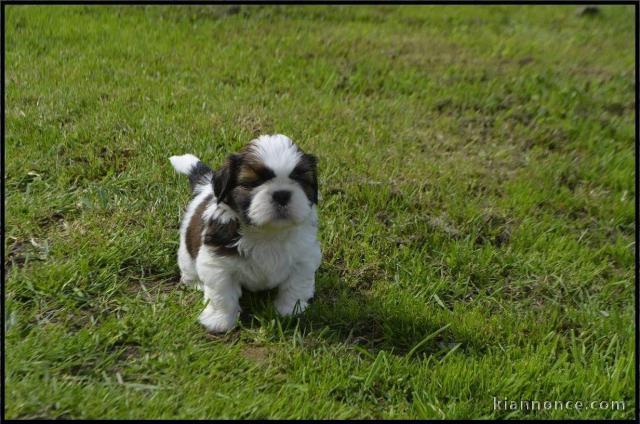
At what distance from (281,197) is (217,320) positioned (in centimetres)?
80

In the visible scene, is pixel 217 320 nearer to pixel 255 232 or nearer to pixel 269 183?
pixel 255 232

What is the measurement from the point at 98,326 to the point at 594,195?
414 cm

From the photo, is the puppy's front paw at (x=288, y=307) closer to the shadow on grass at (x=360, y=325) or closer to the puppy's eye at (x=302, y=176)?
the shadow on grass at (x=360, y=325)

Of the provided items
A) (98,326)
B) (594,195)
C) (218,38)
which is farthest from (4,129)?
(594,195)

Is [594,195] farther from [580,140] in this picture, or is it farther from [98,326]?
[98,326]

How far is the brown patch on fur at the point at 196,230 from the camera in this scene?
338cm

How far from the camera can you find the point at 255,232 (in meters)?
3.18

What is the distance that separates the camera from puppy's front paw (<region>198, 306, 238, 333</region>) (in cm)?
324

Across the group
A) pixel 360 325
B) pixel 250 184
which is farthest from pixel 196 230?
pixel 360 325

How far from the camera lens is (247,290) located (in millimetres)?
3531

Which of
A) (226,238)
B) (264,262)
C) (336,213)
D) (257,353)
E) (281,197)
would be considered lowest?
(257,353)

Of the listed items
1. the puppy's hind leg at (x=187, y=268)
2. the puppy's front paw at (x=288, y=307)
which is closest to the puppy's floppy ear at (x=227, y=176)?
the puppy's hind leg at (x=187, y=268)

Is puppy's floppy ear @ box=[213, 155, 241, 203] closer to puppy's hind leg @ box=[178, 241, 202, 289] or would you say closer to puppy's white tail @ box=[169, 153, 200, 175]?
puppy's hind leg @ box=[178, 241, 202, 289]

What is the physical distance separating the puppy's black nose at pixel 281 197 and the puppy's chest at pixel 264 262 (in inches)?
15.3
